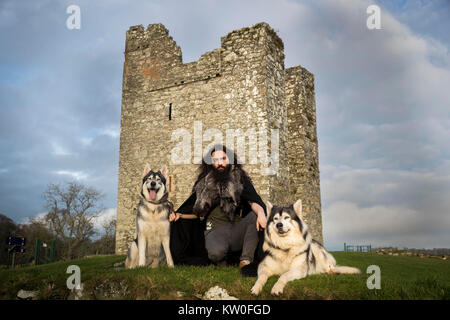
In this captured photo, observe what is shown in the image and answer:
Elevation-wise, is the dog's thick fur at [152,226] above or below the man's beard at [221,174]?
below

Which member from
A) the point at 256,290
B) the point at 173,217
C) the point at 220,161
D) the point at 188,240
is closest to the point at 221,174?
the point at 220,161

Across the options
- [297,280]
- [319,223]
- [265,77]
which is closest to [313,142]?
[319,223]

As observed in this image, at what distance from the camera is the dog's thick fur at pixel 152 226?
5617 millimetres

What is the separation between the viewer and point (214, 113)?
12.0 metres

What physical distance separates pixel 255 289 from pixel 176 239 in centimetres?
249

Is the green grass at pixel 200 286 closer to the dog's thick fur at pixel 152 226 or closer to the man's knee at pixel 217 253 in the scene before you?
the man's knee at pixel 217 253

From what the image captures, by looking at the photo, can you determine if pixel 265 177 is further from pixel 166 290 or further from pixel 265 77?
pixel 166 290

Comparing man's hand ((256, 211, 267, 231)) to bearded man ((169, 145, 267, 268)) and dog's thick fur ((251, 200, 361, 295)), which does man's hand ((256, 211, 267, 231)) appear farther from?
dog's thick fur ((251, 200, 361, 295))

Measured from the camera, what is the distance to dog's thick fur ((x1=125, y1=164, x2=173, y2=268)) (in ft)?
18.4

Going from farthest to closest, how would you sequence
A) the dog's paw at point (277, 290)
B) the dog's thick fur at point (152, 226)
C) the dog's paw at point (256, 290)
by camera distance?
1. the dog's thick fur at point (152, 226)
2. the dog's paw at point (256, 290)
3. the dog's paw at point (277, 290)

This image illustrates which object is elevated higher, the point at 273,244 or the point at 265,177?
the point at 265,177

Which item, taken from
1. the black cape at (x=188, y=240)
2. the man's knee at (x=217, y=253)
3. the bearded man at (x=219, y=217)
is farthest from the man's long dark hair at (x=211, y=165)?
the man's knee at (x=217, y=253)

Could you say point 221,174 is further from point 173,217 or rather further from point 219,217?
point 173,217
